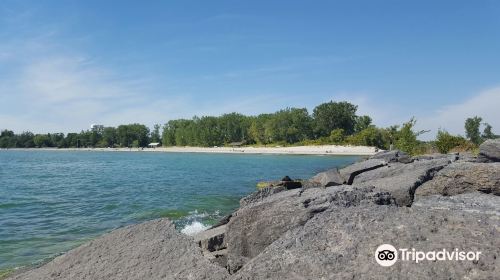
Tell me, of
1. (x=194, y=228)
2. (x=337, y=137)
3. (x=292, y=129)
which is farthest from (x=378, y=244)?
(x=292, y=129)

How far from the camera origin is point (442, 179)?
7891mm

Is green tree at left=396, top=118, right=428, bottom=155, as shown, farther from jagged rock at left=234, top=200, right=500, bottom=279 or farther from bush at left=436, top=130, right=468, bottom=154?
jagged rock at left=234, top=200, right=500, bottom=279

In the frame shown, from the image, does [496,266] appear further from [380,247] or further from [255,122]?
[255,122]

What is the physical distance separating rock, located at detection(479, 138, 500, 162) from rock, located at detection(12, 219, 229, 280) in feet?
44.3

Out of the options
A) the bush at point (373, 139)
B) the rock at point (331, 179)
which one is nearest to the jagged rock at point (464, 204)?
the rock at point (331, 179)

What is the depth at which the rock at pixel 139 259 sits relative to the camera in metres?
4.31

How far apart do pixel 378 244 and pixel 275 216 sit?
2.17 m

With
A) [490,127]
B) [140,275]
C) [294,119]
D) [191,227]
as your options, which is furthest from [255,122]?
[140,275]

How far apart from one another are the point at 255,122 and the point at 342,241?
142 meters

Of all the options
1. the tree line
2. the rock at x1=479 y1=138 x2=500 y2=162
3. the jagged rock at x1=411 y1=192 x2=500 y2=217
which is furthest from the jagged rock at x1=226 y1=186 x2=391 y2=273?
the tree line

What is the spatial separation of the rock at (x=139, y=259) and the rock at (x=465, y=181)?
5.16m

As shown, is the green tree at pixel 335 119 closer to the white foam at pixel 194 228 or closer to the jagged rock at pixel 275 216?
the white foam at pixel 194 228

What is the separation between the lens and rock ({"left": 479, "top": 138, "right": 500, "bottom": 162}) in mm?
14391

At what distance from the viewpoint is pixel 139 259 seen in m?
4.82
